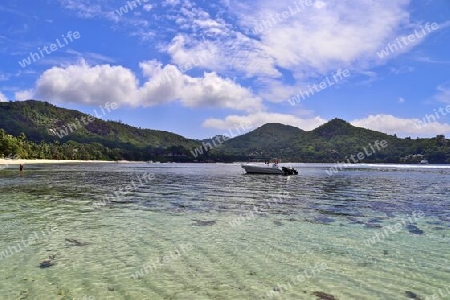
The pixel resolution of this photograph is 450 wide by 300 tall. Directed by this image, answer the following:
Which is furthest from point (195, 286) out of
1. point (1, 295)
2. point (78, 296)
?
point (1, 295)

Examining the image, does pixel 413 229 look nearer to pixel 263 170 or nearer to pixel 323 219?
pixel 323 219

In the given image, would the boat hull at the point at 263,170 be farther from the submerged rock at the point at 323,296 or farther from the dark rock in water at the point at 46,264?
the submerged rock at the point at 323,296

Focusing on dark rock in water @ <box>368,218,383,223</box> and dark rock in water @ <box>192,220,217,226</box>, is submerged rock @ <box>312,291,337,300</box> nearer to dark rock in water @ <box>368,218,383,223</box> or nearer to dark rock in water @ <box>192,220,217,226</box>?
dark rock in water @ <box>192,220,217,226</box>

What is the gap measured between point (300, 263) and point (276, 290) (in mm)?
3039

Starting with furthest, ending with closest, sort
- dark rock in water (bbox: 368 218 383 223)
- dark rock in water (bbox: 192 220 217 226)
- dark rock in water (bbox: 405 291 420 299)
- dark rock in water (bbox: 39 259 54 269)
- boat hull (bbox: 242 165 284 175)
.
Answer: boat hull (bbox: 242 165 284 175) → dark rock in water (bbox: 368 218 383 223) → dark rock in water (bbox: 192 220 217 226) → dark rock in water (bbox: 39 259 54 269) → dark rock in water (bbox: 405 291 420 299)

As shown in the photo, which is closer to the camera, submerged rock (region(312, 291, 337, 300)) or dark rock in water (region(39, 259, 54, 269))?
submerged rock (region(312, 291, 337, 300))

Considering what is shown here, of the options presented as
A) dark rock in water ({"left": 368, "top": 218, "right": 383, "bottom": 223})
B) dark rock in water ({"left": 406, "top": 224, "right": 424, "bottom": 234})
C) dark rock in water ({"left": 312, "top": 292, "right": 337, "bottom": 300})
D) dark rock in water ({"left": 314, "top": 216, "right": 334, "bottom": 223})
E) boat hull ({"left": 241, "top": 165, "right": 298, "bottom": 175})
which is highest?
boat hull ({"left": 241, "top": 165, "right": 298, "bottom": 175})

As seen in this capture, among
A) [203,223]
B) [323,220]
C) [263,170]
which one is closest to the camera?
[203,223]

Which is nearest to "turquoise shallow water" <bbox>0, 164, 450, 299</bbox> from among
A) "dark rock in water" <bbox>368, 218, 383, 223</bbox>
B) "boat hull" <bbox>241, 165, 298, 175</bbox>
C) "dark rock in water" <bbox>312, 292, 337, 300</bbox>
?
"dark rock in water" <bbox>312, 292, 337, 300</bbox>

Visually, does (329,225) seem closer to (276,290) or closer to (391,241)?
(391,241)

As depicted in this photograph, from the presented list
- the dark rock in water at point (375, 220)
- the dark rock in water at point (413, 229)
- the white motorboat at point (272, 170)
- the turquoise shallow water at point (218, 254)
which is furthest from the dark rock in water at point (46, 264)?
the white motorboat at point (272, 170)

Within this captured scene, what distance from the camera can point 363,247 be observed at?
1577 cm

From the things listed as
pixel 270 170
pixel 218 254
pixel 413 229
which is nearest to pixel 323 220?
pixel 413 229

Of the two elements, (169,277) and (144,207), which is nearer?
(169,277)
